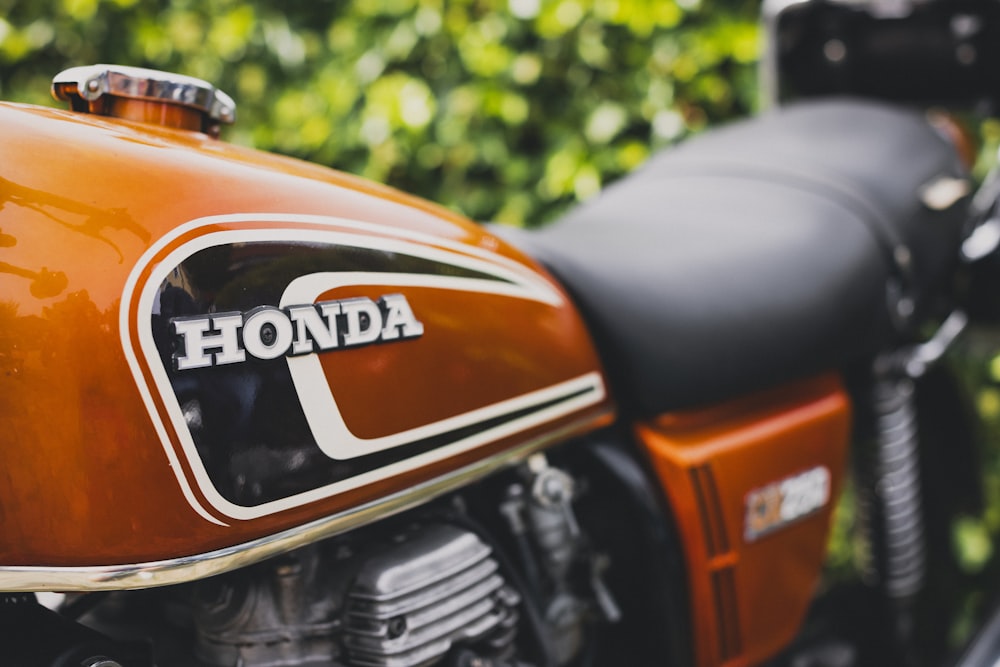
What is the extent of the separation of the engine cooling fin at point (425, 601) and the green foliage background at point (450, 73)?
1.66 m

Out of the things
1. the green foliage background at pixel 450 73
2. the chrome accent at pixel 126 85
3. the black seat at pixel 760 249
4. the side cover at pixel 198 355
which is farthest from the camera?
the green foliage background at pixel 450 73

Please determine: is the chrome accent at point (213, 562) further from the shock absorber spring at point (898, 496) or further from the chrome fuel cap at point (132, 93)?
the shock absorber spring at point (898, 496)

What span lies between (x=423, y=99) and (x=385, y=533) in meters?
1.79

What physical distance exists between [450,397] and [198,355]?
23 centimetres

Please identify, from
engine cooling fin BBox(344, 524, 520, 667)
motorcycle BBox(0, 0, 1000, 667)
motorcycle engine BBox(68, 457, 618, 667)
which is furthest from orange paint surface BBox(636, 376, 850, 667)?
engine cooling fin BBox(344, 524, 520, 667)

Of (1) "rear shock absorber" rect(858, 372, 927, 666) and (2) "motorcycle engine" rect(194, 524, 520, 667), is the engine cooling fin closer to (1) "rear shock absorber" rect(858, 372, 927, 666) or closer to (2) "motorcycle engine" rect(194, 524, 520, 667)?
(2) "motorcycle engine" rect(194, 524, 520, 667)

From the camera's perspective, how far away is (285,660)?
2.59ft

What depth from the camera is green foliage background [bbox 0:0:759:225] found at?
7.67ft

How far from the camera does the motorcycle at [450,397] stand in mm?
637

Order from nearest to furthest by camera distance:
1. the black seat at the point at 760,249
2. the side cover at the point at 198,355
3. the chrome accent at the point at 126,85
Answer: the side cover at the point at 198,355 → the chrome accent at the point at 126,85 → the black seat at the point at 760,249

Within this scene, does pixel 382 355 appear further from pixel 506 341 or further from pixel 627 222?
pixel 627 222

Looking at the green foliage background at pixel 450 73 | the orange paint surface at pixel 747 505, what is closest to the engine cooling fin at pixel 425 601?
the orange paint surface at pixel 747 505

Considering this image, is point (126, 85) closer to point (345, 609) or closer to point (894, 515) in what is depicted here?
point (345, 609)

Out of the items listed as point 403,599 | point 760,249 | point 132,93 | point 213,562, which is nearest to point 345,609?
point 403,599
